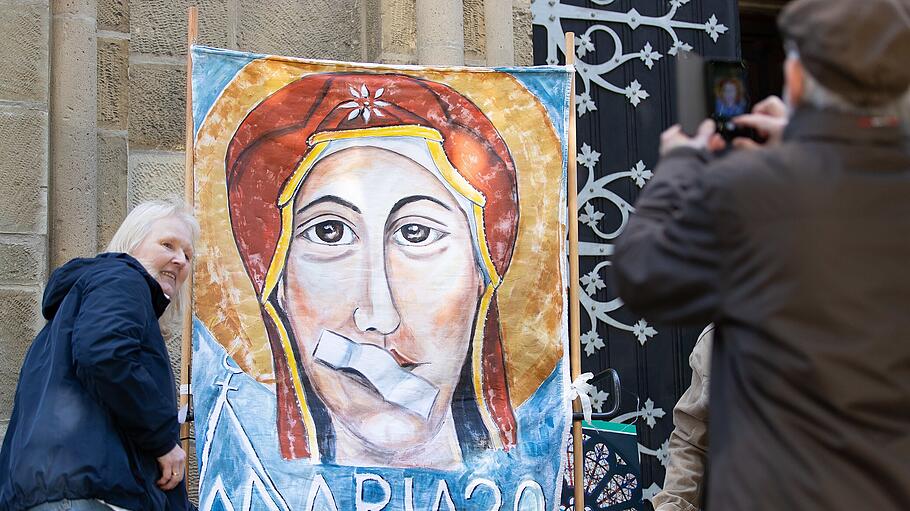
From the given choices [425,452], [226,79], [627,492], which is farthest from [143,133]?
[627,492]

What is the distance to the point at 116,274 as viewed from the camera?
3.03 metres

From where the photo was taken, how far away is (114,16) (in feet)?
14.5

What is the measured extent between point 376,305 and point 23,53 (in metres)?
1.43

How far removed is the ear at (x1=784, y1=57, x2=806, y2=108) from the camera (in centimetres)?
182

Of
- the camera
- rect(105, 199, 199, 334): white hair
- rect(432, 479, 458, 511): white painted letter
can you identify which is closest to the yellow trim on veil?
rect(432, 479, 458, 511): white painted letter

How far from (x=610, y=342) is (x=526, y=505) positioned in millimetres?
1398

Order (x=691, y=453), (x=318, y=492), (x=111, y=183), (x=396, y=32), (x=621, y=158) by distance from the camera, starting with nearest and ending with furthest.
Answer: (x=691, y=453), (x=318, y=492), (x=111, y=183), (x=396, y=32), (x=621, y=158)

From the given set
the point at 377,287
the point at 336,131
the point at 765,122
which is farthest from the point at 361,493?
the point at 765,122

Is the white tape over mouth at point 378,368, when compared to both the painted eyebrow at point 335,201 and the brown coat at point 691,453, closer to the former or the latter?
the painted eyebrow at point 335,201

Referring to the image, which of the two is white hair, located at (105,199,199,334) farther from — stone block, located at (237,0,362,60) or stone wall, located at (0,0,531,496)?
stone block, located at (237,0,362,60)

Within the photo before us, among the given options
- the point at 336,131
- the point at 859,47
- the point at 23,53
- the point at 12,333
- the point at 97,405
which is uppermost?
the point at 23,53

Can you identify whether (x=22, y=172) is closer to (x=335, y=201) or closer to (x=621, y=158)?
(x=335, y=201)

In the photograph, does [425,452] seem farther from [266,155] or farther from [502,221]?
[266,155]

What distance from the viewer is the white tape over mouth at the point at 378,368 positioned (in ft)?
12.8
